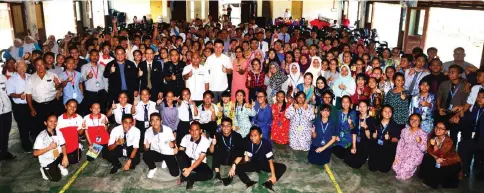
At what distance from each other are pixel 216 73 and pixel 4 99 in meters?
3.50

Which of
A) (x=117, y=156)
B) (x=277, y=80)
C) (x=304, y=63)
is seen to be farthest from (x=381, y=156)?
(x=117, y=156)

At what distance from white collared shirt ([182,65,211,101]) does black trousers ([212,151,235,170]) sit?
165 centimetres

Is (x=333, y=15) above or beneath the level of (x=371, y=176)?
above

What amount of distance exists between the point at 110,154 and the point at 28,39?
5252 mm

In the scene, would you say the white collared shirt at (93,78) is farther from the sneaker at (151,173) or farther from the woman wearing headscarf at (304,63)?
the woman wearing headscarf at (304,63)

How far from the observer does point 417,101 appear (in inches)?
246

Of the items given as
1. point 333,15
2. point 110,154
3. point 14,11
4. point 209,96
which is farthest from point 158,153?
point 333,15

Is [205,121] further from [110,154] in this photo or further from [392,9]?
[392,9]

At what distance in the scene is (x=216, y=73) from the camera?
7.33 m

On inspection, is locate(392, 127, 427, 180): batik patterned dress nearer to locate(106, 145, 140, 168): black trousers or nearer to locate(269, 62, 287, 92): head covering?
locate(269, 62, 287, 92): head covering

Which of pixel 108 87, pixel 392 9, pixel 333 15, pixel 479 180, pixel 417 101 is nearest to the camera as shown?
pixel 479 180

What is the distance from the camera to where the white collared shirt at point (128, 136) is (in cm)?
586

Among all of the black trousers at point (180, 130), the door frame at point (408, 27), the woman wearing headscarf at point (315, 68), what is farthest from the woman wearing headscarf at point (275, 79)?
the door frame at point (408, 27)

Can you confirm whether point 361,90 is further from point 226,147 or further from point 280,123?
point 226,147
